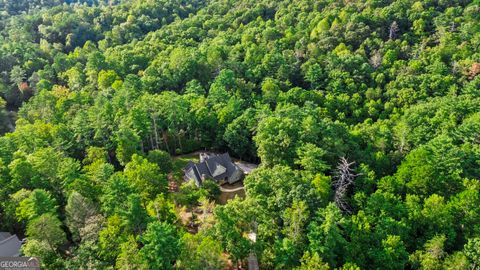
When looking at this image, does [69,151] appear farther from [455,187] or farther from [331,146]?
[455,187]

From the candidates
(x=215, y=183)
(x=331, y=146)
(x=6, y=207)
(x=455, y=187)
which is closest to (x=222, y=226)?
(x=215, y=183)

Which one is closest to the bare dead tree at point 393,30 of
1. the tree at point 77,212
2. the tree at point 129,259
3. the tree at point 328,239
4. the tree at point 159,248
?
the tree at point 328,239

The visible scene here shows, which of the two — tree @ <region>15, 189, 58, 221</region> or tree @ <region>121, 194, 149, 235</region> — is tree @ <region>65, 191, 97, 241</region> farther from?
tree @ <region>121, 194, 149, 235</region>

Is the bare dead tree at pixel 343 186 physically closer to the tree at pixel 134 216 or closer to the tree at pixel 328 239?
the tree at pixel 328 239

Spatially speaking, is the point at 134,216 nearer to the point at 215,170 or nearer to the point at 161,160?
the point at 161,160

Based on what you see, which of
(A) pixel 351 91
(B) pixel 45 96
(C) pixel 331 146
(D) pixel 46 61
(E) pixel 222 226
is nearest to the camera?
(E) pixel 222 226

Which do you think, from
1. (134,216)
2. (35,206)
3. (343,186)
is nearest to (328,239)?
(343,186)
